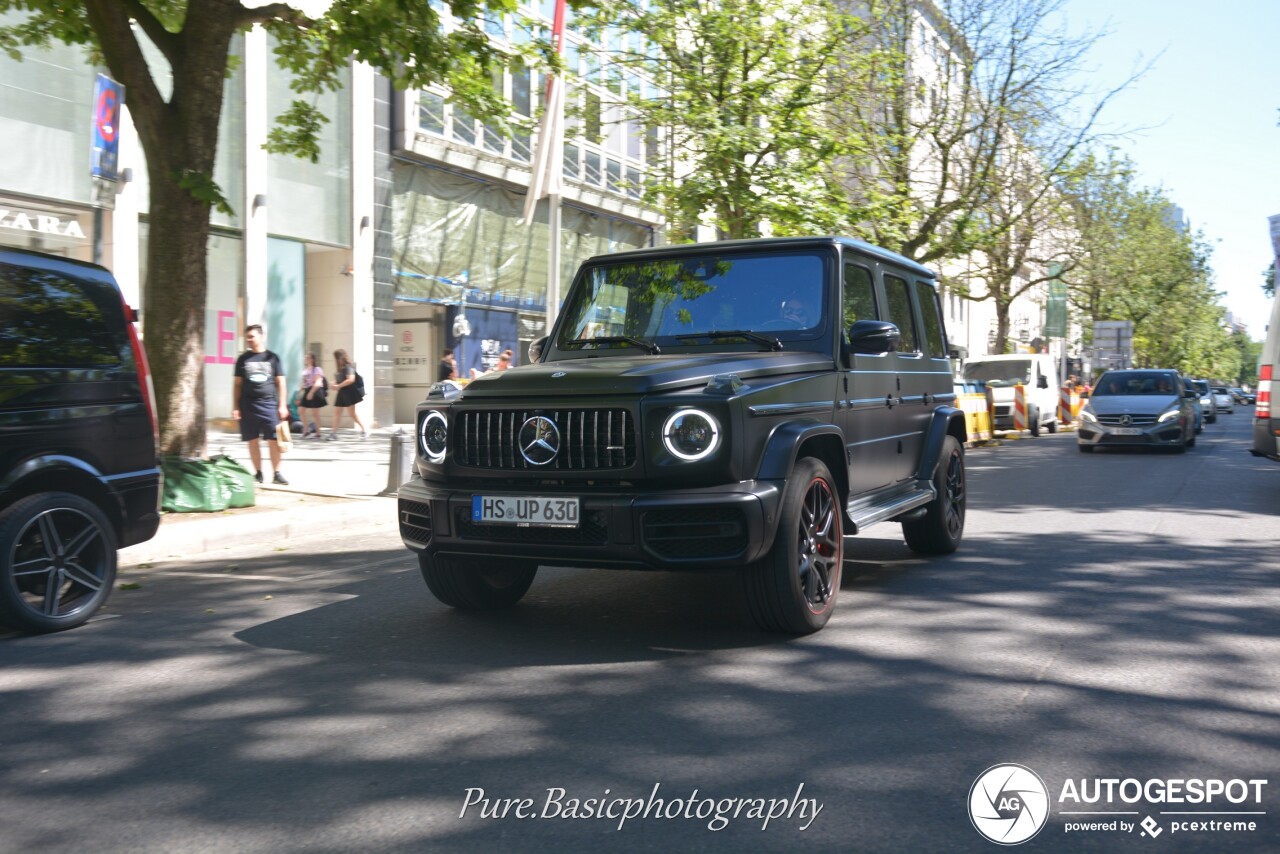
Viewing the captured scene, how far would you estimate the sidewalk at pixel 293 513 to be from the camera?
8773 millimetres

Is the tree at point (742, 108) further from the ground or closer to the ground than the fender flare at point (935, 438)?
further from the ground

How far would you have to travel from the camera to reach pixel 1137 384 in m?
21.7

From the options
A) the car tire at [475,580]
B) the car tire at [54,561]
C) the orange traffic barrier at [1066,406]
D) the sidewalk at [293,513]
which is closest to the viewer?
the car tire at [54,561]

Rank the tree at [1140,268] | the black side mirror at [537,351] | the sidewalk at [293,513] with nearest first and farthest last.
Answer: the black side mirror at [537,351], the sidewalk at [293,513], the tree at [1140,268]

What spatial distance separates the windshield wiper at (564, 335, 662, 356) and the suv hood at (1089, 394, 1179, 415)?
1616 centimetres

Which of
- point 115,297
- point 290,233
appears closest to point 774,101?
point 290,233

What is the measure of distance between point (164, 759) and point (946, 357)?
244 inches

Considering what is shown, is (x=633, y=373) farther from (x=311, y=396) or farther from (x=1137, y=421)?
(x=1137, y=421)

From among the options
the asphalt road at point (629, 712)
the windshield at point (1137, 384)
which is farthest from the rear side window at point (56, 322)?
the windshield at point (1137, 384)

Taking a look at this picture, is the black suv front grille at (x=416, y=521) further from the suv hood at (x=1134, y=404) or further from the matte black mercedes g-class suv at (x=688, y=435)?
the suv hood at (x=1134, y=404)

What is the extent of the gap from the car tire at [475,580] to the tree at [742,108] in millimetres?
11791

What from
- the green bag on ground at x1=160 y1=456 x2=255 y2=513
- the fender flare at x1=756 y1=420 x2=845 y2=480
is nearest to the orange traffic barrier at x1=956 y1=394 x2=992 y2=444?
the green bag on ground at x1=160 y1=456 x2=255 y2=513

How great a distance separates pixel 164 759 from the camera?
3.77 m

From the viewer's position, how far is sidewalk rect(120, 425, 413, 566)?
345 inches
